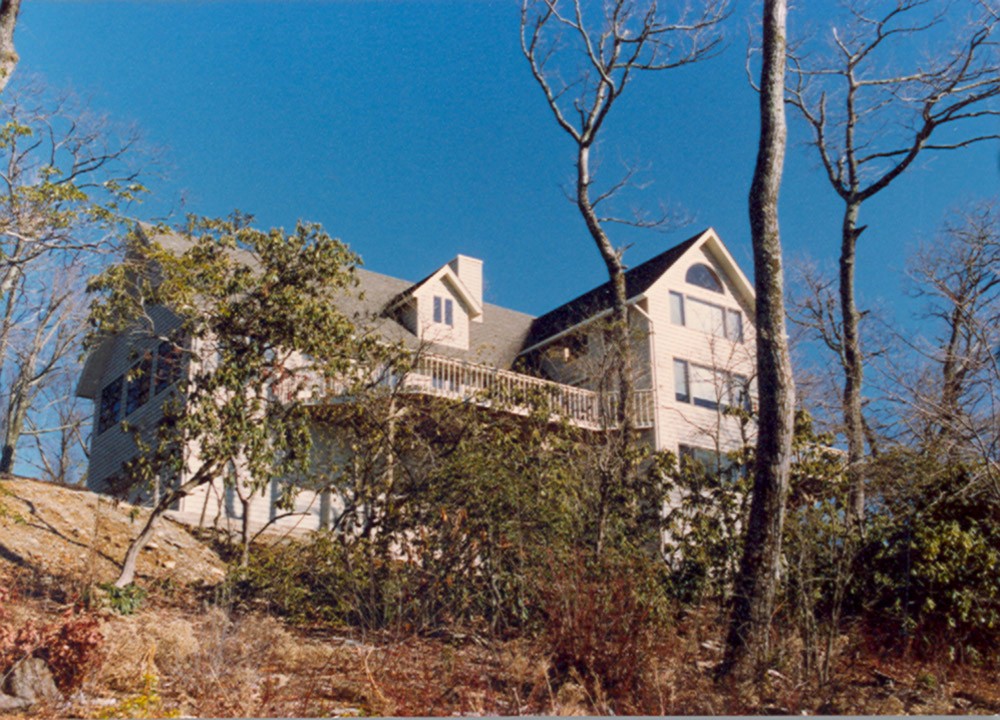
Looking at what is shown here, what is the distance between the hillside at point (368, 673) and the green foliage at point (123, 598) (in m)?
0.08

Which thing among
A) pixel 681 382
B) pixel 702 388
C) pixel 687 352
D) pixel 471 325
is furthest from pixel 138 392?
pixel 702 388

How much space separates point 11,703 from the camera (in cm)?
700

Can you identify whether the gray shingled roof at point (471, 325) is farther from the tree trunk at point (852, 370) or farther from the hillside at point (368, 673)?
the hillside at point (368, 673)

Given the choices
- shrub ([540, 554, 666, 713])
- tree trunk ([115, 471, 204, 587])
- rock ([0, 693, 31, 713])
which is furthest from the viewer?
tree trunk ([115, 471, 204, 587])

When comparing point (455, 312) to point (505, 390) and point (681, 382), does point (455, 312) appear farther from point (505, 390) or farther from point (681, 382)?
point (505, 390)

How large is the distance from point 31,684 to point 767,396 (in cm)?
733

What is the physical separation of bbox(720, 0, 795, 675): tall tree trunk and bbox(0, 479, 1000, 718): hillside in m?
0.47

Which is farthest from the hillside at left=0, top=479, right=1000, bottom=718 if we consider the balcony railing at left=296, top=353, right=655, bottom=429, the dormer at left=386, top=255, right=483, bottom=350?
the dormer at left=386, top=255, right=483, bottom=350

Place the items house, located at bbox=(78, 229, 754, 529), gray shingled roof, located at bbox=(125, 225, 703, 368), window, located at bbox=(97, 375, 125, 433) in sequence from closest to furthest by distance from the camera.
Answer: house, located at bbox=(78, 229, 754, 529), window, located at bbox=(97, 375, 125, 433), gray shingled roof, located at bbox=(125, 225, 703, 368)

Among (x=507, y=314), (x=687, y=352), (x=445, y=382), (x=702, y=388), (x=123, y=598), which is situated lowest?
(x=123, y=598)

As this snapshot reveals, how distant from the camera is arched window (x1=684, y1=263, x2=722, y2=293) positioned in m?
23.5

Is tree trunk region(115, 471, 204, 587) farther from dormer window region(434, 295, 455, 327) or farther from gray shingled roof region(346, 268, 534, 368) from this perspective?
dormer window region(434, 295, 455, 327)

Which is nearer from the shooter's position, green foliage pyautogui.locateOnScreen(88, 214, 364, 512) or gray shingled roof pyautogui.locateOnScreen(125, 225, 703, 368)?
green foliage pyautogui.locateOnScreen(88, 214, 364, 512)

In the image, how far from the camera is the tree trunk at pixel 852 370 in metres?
11.4
